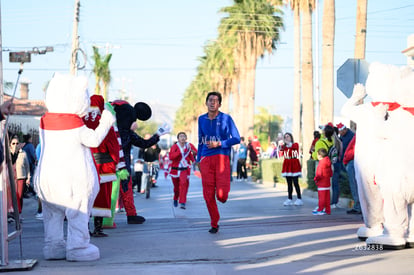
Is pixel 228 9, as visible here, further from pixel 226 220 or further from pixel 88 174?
pixel 88 174

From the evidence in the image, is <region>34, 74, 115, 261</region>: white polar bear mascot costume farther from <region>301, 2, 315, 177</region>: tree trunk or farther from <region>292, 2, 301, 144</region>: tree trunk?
<region>292, 2, 301, 144</region>: tree trunk

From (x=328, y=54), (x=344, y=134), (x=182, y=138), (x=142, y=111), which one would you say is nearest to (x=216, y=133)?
(x=142, y=111)

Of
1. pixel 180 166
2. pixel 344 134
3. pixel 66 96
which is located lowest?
pixel 180 166

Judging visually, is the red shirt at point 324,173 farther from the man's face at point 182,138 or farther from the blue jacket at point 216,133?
the blue jacket at point 216,133

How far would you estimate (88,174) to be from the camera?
7.65 metres

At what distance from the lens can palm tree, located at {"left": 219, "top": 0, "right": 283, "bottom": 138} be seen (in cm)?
4909

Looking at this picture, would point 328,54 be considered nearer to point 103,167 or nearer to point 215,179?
point 215,179

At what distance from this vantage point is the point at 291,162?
646 inches

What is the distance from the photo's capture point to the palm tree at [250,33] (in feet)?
161

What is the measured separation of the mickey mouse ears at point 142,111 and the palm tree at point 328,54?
1430 centimetres

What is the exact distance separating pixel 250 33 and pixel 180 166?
114 feet

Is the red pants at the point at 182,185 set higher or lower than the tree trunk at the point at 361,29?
lower

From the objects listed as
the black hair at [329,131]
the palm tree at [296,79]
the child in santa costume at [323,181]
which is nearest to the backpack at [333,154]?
the black hair at [329,131]

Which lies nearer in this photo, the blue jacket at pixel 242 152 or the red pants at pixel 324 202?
the red pants at pixel 324 202
